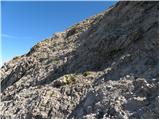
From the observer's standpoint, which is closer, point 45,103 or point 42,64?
point 45,103

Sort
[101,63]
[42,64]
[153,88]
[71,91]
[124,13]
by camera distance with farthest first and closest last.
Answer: [42,64], [124,13], [101,63], [71,91], [153,88]

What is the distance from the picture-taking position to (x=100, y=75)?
72.2ft

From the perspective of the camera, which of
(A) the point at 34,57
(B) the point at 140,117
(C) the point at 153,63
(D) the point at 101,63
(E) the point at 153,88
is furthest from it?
(A) the point at 34,57

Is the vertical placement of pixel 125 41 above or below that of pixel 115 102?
above

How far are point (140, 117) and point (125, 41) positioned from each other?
9.20 metres

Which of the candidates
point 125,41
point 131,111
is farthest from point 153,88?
point 125,41

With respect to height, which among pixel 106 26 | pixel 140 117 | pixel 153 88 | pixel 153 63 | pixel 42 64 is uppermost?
pixel 106 26

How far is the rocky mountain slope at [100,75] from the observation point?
58.5ft

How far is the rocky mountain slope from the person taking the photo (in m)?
17.8

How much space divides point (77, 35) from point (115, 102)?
17065 mm

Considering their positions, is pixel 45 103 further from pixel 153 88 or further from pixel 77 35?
pixel 77 35

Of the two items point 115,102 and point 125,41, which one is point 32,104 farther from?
point 125,41

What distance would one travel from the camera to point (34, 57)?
33.6 meters

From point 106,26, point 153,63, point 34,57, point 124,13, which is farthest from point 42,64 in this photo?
point 153,63
